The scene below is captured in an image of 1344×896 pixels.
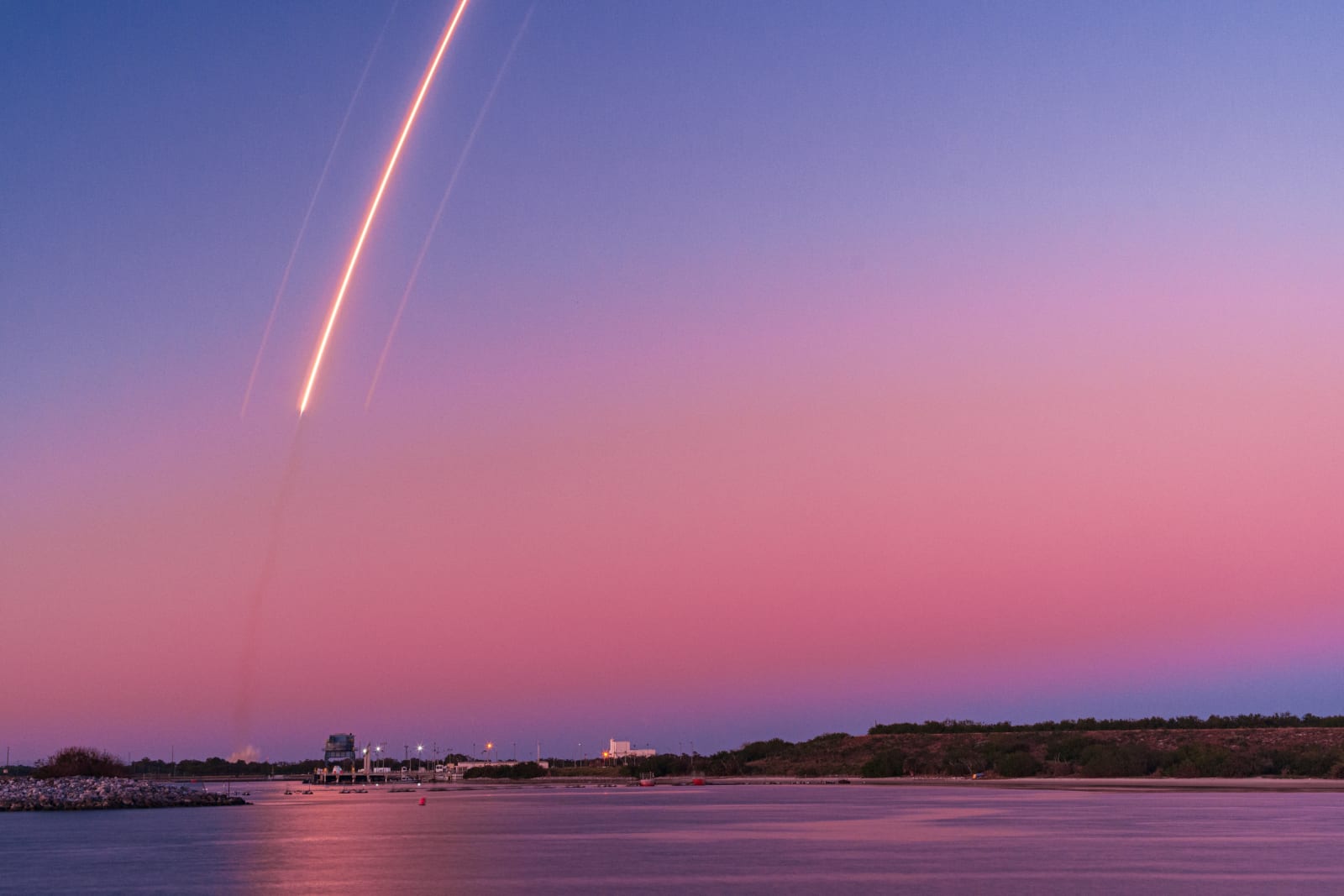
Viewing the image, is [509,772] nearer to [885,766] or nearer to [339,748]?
[339,748]

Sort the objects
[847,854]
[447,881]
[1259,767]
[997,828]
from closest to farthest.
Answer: [447,881], [847,854], [997,828], [1259,767]

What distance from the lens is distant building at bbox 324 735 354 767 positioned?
16450cm

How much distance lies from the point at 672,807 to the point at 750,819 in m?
14.3

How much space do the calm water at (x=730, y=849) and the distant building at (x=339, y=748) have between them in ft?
314

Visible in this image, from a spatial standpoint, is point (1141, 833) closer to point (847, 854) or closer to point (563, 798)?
point (847, 854)

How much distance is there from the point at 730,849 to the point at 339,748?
136m

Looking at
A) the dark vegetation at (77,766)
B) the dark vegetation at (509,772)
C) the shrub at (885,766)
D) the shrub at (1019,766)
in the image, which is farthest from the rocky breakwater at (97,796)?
the dark vegetation at (509,772)

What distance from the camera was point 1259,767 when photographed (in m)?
102

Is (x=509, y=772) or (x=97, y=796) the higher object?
(x=509, y=772)

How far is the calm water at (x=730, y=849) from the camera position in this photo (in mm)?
28984

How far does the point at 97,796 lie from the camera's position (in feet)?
292

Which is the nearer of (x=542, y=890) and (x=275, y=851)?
(x=542, y=890)

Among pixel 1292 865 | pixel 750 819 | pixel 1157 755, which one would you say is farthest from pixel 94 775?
pixel 1292 865

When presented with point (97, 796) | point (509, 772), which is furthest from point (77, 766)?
point (509, 772)
